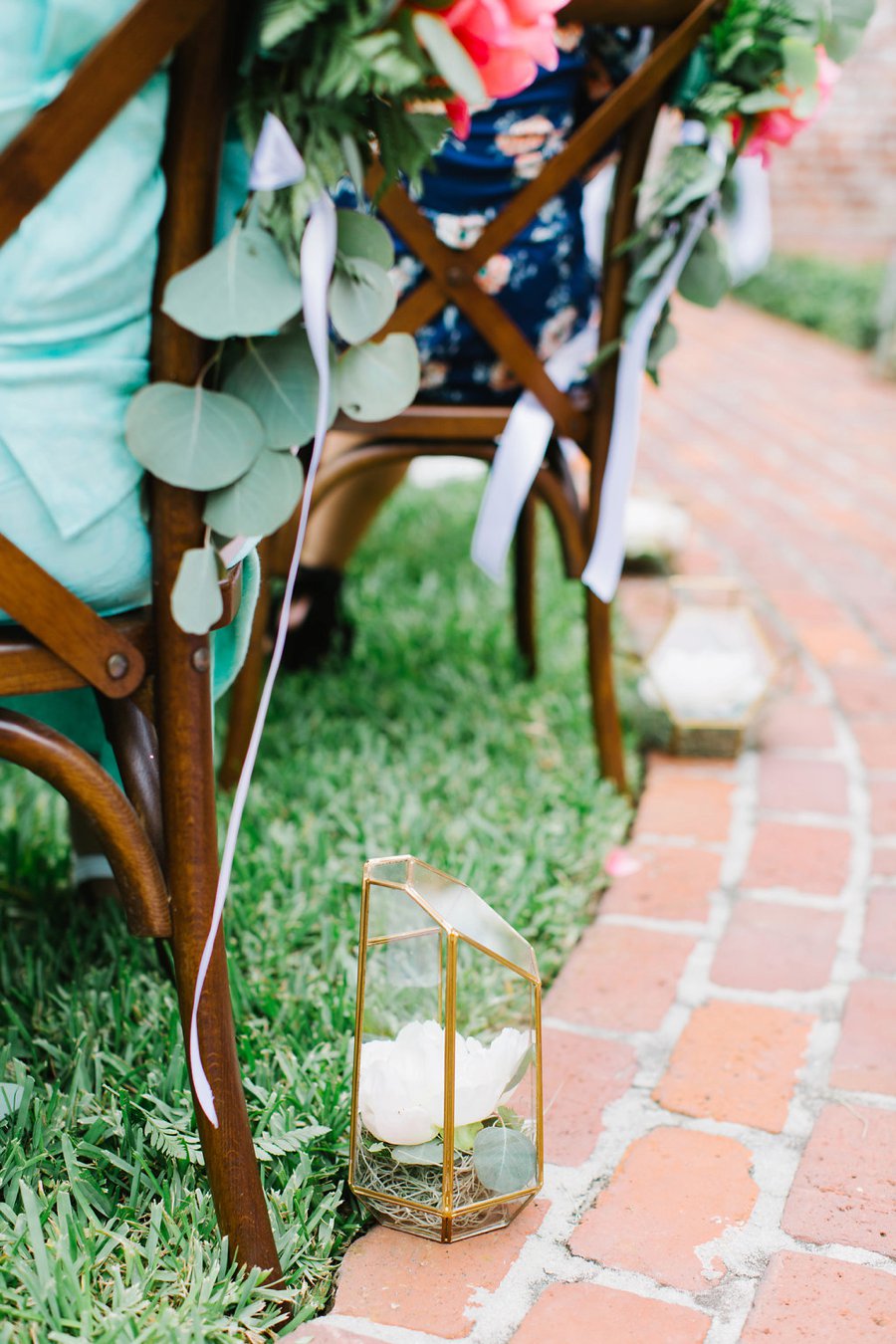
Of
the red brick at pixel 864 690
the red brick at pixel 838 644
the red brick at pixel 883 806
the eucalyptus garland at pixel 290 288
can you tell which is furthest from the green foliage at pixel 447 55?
the red brick at pixel 838 644

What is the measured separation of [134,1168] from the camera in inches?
39.6

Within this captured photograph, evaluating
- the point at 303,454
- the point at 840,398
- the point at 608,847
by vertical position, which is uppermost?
the point at 303,454

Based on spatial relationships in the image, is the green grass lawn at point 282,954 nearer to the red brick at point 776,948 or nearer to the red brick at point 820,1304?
the red brick at point 776,948

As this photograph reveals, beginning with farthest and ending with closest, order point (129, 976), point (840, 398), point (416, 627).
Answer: point (840, 398) → point (416, 627) → point (129, 976)

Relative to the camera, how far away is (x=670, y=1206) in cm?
106

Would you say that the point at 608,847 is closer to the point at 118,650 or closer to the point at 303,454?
the point at 303,454

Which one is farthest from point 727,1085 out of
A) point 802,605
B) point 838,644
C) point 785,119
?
point 802,605

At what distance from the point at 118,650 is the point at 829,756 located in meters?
1.40

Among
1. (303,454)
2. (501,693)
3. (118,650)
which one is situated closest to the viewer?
(118,650)

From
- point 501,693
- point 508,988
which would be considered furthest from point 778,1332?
point 501,693

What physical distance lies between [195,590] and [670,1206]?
2.11 feet

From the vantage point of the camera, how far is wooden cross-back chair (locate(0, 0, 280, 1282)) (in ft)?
2.32

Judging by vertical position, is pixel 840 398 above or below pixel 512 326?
below

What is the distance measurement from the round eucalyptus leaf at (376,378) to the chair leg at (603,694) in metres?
0.92
